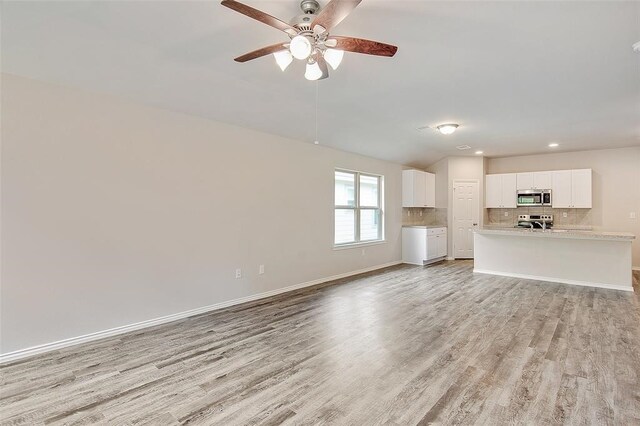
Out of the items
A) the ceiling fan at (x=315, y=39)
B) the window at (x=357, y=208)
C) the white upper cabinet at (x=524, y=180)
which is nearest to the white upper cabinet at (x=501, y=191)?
the white upper cabinet at (x=524, y=180)

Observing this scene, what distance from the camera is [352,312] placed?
13.0ft

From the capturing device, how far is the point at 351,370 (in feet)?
8.36

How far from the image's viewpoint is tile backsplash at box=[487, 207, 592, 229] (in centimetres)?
707

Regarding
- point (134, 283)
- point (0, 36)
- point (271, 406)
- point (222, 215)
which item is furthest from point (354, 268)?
point (0, 36)

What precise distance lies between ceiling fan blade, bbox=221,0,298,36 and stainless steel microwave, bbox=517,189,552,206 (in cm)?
729

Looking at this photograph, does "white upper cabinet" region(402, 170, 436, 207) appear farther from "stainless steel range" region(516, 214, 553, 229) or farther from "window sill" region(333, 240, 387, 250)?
"stainless steel range" region(516, 214, 553, 229)

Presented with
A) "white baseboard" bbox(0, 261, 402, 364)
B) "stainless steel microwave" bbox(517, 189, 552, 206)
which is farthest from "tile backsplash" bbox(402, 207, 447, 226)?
"white baseboard" bbox(0, 261, 402, 364)

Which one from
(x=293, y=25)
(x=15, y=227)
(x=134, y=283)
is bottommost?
(x=134, y=283)

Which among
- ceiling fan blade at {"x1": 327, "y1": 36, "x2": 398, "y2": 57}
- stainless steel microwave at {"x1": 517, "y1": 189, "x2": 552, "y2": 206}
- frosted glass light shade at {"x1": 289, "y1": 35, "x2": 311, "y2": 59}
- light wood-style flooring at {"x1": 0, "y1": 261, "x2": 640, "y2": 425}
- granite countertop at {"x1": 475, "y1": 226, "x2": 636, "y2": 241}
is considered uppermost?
ceiling fan blade at {"x1": 327, "y1": 36, "x2": 398, "y2": 57}

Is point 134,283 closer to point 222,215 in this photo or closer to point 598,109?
point 222,215

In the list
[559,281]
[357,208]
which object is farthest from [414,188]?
[559,281]

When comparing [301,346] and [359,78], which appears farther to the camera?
[359,78]

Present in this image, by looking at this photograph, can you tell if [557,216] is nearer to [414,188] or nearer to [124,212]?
[414,188]

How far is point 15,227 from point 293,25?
9.33 feet
